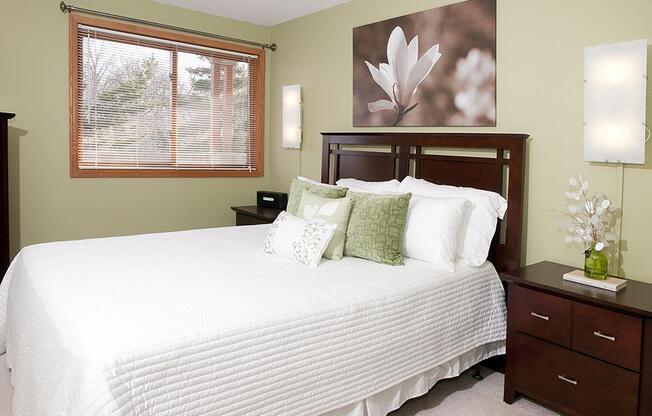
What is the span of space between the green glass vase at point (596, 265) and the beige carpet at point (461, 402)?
69cm

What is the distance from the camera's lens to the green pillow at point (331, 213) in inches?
106

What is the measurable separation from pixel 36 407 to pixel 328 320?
1052mm

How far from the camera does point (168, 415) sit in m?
1.56

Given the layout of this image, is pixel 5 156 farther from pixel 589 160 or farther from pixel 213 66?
pixel 589 160

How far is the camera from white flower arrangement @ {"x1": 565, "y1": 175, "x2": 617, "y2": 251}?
2.39 metres

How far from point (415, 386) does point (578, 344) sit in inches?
29.1

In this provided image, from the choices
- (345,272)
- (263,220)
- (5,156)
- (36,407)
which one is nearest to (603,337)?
(345,272)

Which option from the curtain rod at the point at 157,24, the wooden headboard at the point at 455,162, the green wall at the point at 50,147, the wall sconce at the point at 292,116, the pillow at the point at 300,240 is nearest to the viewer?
the pillow at the point at 300,240

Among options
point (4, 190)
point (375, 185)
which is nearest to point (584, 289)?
point (375, 185)

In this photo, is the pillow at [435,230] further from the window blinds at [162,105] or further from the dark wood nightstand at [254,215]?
the window blinds at [162,105]

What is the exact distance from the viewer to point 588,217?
247 cm

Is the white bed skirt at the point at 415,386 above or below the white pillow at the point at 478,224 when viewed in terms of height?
below

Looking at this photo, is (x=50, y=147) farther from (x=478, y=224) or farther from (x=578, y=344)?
(x=578, y=344)

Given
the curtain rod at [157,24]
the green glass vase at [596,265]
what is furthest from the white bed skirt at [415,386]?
the curtain rod at [157,24]
